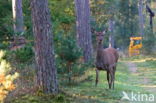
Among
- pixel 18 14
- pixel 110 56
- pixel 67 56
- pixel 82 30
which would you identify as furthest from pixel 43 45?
pixel 82 30

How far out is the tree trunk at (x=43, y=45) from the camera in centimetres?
924

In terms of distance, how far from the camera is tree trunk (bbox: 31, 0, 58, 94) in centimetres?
924

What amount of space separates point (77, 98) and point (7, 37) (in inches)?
214

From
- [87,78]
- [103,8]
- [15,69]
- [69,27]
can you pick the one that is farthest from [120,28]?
[15,69]

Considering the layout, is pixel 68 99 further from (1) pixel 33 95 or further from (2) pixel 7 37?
(2) pixel 7 37

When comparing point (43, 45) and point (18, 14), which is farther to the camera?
point (18, 14)

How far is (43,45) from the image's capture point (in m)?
9.25

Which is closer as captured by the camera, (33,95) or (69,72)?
(33,95)

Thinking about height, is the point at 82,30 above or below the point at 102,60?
above

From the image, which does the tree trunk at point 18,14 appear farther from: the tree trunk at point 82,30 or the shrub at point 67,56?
the shrub at point 67,56

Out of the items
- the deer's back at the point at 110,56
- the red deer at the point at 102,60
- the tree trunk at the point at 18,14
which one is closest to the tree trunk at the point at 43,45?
the red deer at the point at 102,60

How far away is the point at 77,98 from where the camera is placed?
10.1 m

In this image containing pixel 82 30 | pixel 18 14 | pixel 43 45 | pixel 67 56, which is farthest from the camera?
pixel 82 30

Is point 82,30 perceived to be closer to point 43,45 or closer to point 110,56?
point 110,56
